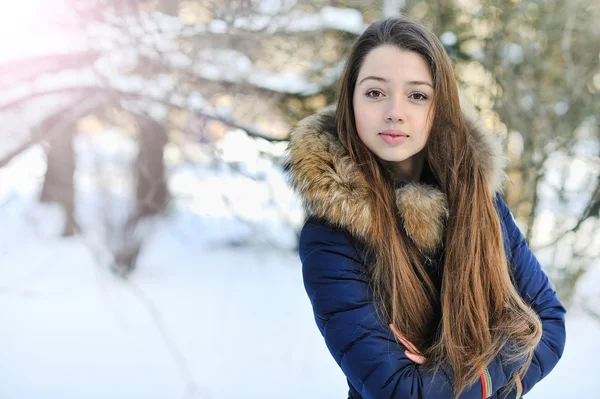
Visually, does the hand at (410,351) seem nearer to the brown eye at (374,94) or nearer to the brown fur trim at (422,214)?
the brown fur trim at (422,214)

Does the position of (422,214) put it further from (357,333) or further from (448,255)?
(357,333)

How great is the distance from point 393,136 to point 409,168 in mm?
155

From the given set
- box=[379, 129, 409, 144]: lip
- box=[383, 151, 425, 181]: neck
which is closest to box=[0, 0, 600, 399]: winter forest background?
box=[383, 151, 425, 181]: neck

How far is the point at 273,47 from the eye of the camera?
2.60 metres

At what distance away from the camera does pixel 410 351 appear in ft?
2.93

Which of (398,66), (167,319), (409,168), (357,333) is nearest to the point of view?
(357,333)

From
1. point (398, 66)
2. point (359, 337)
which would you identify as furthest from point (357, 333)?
point (398, 66)

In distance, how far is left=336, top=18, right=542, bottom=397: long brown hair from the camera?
92 cm

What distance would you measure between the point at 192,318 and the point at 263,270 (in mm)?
457

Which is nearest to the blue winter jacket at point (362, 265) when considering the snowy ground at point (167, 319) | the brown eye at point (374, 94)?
the brown eye at point (374, 94)

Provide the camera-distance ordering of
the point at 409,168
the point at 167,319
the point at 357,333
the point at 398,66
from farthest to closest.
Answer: the point at 167,319 → the point at 409,168 → the point at 398,66 → the point at 357,333

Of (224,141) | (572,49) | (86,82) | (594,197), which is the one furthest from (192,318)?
(572,49)

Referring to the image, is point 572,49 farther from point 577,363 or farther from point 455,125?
point 455,125

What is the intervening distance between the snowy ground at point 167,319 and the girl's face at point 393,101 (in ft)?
5.78
